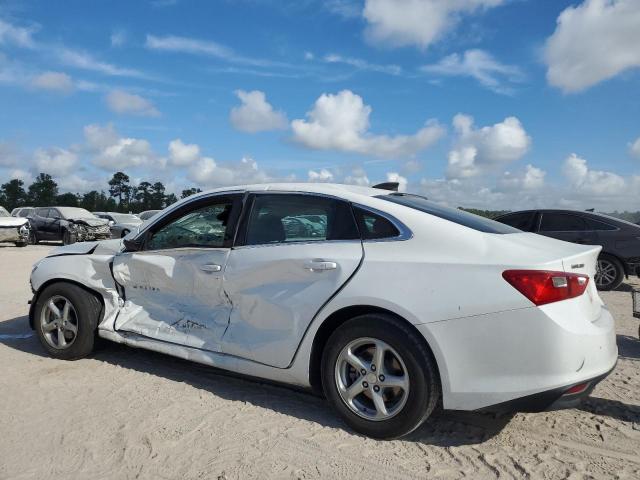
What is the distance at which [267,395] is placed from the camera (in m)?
3.91

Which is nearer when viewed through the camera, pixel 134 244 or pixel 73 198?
pixel 134 244

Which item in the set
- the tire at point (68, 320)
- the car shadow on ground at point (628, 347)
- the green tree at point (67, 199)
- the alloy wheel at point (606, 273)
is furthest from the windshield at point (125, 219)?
the green tree at point (67, 199)

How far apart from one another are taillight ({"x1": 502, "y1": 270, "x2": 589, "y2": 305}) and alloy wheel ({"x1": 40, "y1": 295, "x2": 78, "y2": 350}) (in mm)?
3671

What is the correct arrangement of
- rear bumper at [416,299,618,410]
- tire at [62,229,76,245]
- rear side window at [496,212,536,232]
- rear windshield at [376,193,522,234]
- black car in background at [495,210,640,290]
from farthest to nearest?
1. tire at [62,229,76,245]
2. rear side window at [496,212,536,232]
3. black car in background at [495,210,640,290]
4. rear windshield at [376,193,522,234]
5. rear bumper at [416,299,618,410]

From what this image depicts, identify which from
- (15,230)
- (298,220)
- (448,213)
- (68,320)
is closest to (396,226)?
(448,213)

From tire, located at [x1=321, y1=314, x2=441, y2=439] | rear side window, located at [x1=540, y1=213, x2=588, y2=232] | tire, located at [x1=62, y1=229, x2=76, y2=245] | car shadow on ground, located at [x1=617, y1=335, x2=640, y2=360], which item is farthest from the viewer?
tire, located at [x1=62, y1=229, x2=76, y2=245]

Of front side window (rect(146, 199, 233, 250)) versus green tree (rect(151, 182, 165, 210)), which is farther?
green tree (rect(151, 182, 165, 210))

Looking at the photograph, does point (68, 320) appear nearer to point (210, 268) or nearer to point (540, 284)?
point (210, 268)

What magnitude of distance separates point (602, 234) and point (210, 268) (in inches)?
323

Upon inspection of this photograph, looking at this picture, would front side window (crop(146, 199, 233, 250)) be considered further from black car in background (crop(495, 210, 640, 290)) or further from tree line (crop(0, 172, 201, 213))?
tree line (crop(0, 172, 201, 213))

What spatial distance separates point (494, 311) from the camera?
9.24ft

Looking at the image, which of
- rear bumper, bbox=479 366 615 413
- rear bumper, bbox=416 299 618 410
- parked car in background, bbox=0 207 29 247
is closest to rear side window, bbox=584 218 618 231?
rear bumper, bbox=416 299 618 410

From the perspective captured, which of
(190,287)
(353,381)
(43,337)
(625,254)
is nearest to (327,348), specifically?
(353,381)

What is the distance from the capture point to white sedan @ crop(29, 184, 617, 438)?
2.82 metres
